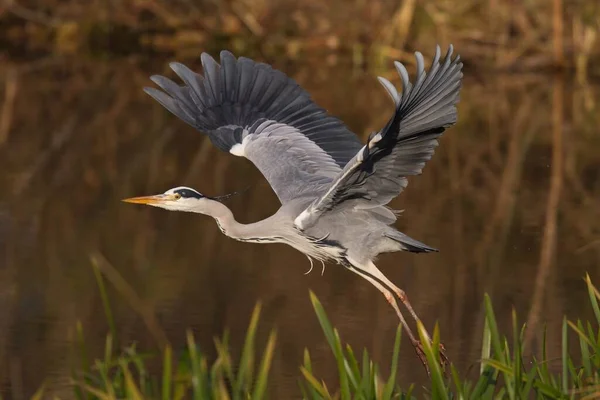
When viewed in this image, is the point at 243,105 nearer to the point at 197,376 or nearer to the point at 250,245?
the point at 250,245

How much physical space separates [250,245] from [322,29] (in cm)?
955

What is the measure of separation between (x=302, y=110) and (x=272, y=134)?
22 cm

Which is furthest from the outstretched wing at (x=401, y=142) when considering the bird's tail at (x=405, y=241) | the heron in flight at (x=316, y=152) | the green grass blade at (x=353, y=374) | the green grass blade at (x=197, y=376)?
the green grass blade at (x=197, y=376)

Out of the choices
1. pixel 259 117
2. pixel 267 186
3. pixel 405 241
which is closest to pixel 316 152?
pixel 259 117

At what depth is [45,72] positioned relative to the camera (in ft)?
51.6

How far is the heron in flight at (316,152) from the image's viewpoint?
14.6ft

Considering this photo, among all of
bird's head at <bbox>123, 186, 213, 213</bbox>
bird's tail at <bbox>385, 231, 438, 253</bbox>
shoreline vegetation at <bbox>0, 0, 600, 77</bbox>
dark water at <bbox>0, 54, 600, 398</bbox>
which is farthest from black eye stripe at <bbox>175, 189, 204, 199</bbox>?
shoreline vegetation at <bbox>0, 0, 600, 77</bbox>

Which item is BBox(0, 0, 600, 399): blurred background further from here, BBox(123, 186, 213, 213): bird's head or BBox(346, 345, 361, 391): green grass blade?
BBox(346, 345, 361, 391): green grass blade

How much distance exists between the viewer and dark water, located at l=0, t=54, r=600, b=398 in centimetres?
620

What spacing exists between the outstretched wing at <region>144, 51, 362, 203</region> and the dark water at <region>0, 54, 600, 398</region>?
32.8 inches

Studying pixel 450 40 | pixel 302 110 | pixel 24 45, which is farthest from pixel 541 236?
pixel 24 45

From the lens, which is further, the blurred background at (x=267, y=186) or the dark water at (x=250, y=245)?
the blurred background at (x=267, y=186)

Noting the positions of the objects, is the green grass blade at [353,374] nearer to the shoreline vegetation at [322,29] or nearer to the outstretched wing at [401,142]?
the outstretched wing at [401,142]

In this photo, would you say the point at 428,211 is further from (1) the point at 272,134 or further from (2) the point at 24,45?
(2) the point at 24,45
